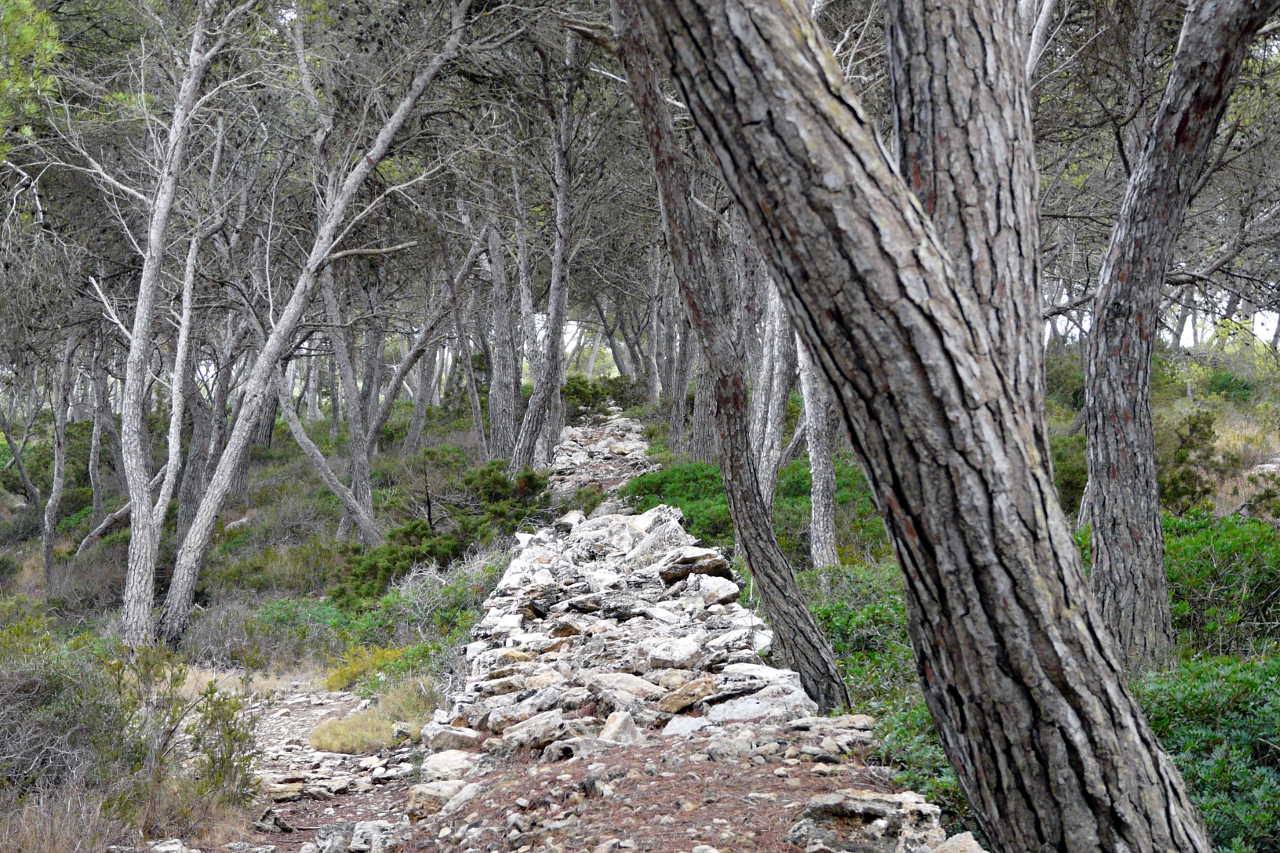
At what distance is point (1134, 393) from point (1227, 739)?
2100mm

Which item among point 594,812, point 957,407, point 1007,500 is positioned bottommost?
point 594,812

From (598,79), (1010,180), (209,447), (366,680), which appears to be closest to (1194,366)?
(598,79)

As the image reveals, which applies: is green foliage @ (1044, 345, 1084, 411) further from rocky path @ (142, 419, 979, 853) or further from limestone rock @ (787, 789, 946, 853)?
limestone rock @ (787, 789, 946, 853)

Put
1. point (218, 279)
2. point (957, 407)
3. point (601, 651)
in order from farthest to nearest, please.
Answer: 1. point (218, 279)
2. point (601, 651)
3. point (957, 407)

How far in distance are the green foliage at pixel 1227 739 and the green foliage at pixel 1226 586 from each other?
1895mm

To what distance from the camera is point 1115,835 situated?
1924 mm

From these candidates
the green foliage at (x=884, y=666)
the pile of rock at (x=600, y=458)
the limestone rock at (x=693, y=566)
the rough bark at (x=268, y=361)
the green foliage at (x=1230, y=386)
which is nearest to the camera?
the green foliage at (x=884, y=666)

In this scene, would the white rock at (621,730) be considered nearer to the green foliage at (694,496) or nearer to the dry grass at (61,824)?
the dry grass at (61,824)

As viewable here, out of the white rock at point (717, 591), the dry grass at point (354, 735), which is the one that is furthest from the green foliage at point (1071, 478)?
the dry grass at point (354, 735)

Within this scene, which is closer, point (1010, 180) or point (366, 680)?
point (1010, 180)

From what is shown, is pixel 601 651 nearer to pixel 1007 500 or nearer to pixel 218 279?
pixel 1007 500

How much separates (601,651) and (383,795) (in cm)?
168

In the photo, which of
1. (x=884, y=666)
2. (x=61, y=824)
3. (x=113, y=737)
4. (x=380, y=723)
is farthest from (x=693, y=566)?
(x=61, y=824)

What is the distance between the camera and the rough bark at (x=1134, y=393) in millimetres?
4547
